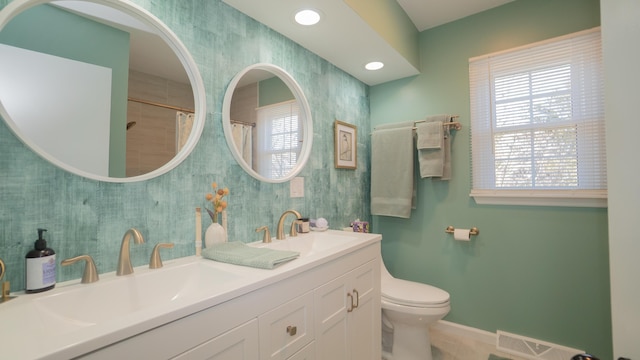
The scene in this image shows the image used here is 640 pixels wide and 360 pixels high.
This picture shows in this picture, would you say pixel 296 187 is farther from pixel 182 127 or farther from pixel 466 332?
pixel 466 332

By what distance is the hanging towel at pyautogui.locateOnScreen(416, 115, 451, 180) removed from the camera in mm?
2137

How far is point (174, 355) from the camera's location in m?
0.68

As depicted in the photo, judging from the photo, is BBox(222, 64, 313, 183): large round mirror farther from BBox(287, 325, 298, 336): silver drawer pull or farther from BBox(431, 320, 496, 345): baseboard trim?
BBox(431, 320, 496, 345): baseboard trim

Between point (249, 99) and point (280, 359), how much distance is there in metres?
1.22

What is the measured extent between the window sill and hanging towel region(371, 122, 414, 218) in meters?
0.50

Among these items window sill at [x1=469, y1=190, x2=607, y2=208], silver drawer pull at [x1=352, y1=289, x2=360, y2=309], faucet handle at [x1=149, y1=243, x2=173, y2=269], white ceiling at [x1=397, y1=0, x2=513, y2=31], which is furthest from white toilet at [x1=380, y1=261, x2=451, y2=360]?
white ceiling at [x1=397, y1=0, x2=513, y2=31]

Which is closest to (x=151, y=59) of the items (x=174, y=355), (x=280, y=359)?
(x=174, y=355)

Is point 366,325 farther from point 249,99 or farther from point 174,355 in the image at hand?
point 249,99

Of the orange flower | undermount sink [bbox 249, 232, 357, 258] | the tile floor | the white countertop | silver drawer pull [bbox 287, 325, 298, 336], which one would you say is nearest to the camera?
the white countertop

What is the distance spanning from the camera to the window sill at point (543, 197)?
67.2 inches

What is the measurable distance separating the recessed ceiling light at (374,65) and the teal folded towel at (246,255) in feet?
5.49

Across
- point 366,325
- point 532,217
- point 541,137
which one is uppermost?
point 541,137

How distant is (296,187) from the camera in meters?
1.80

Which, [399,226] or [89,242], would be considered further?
[399,226]
